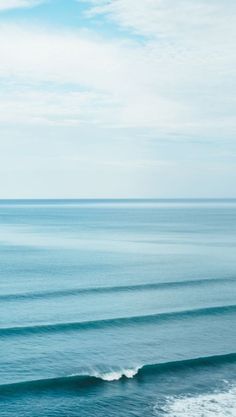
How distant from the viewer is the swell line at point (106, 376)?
30.6 meters

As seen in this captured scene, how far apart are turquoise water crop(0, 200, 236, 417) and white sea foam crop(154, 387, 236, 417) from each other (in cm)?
6

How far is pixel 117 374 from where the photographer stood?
32.6m

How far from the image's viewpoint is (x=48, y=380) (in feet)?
103

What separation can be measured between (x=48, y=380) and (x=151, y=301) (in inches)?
853

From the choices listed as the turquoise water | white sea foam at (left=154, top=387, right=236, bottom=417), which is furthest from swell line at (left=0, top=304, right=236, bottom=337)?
white sea foam at (left=154, top=387, right=236, bottom=417)

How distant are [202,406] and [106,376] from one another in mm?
6607

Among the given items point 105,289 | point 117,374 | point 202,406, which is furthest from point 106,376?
point 105,289

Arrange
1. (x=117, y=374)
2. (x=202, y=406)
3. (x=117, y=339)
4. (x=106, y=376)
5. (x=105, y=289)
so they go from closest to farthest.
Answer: (x=202, y=406), (x=106, y=376), (x=117, y=374), (x=117, y=339), (x=105, y=289)

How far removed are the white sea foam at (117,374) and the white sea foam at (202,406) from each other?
13.0ft

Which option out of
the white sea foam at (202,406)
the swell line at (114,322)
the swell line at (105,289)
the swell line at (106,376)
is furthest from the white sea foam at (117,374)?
the swell line at (105,289)

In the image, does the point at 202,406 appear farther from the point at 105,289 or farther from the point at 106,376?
the point at 105,289

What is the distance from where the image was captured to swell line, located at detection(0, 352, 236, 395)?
30609mm

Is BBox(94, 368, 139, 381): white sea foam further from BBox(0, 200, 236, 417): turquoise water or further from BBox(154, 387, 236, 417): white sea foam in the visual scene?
BBox(154, 387, 236, 417): white sea foam

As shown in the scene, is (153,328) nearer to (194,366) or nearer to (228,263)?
(194,366)
